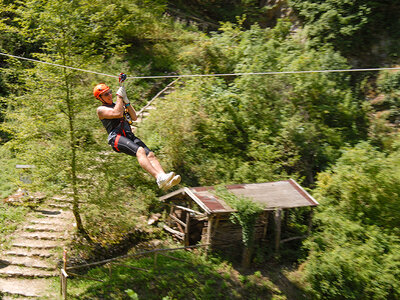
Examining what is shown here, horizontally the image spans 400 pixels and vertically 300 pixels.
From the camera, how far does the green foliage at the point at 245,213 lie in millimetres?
9133

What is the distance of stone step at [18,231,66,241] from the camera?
9.96 m

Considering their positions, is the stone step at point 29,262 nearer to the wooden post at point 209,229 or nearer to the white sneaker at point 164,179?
the wooden post at point 209,229

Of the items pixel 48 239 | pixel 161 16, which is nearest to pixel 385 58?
pixel 161 16

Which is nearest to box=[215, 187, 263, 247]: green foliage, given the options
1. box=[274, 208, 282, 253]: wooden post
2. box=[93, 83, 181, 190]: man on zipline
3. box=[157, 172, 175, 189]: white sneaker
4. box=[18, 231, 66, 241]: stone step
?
box=[274, 208, 282, 253]: wooden post

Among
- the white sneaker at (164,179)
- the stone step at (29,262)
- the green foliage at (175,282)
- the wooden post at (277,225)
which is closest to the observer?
the white sneaker at (164,179)

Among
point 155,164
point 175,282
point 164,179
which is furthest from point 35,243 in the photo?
point 164,179

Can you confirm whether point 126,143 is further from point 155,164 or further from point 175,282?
point 175,282

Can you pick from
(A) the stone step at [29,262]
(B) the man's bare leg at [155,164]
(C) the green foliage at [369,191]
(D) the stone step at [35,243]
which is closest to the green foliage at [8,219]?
(D) the stone step at [35,243]

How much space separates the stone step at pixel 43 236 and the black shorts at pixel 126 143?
4.64 meters

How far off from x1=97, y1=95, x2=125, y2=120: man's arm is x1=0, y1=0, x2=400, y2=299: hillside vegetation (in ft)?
8.98

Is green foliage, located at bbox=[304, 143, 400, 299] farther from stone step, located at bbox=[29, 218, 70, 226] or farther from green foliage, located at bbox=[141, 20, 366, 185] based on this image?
stone step, located at bbox=[29, 218, 70, 226]

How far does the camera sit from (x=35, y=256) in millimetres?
9492

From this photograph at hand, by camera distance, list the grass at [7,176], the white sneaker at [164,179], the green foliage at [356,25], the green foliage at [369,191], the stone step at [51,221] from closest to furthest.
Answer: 1. the white sneaker at [164,179]
2. the green foliage at [369,191]
3. the stone step at [51,221]
4. the grass at [7,176]
5. the green foliage at [356,25]

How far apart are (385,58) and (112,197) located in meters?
10.4
